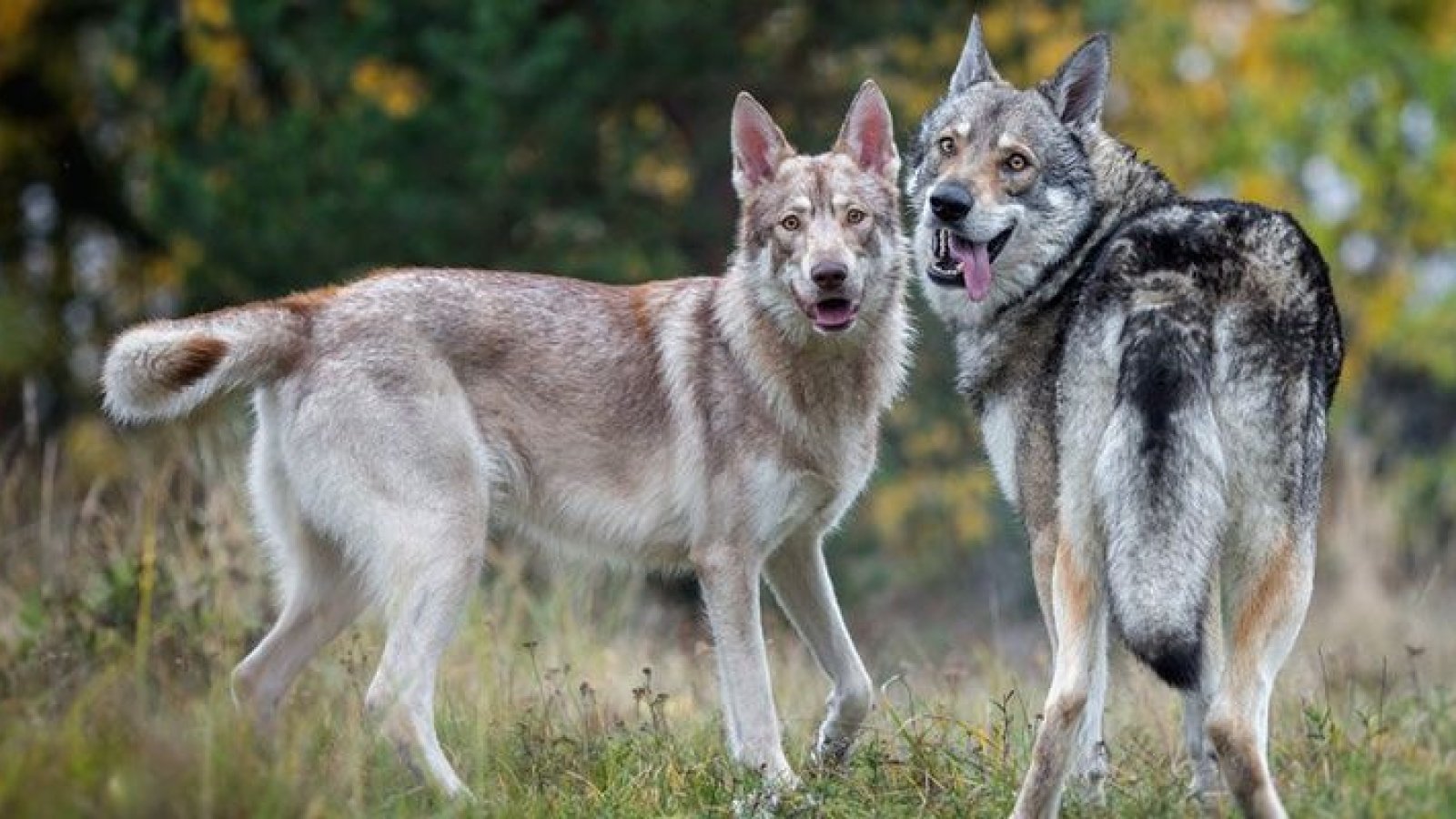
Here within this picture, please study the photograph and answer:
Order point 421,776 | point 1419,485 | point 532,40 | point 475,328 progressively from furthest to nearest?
1. point 1419,485
2. point 532,40
3. point 475,328
4. point 421,776

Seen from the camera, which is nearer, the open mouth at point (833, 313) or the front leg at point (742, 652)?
the front leg at point (742, 652)

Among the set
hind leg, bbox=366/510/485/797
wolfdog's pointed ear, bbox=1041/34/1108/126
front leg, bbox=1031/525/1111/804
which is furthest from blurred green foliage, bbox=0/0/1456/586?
front leg, bbox=1031/525/1111/804

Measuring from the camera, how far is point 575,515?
6594 millimetres

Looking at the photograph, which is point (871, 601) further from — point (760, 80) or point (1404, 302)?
point (1404, 302)

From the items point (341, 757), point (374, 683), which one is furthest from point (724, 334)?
point (341, 757)

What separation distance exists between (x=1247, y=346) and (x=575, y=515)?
2.55m

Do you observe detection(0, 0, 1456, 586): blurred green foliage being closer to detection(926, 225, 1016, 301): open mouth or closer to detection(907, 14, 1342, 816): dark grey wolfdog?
detection(926, 225, 1016, 301): open mouth

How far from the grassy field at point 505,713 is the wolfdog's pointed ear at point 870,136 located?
1.75 metres

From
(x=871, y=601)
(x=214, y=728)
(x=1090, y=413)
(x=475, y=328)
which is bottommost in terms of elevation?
(x=871, y=601)

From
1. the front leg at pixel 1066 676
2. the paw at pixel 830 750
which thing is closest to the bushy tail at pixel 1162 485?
the front leg at pixel 1066 676

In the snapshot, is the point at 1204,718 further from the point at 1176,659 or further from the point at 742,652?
the point at 742,652

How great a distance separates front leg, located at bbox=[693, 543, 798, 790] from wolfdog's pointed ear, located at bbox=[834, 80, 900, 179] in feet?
4.73

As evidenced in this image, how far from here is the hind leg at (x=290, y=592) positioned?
627 cm

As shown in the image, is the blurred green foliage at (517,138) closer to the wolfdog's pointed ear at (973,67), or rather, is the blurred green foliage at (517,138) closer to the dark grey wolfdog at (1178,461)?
the wolfdog's pointed ear at (973,67)
